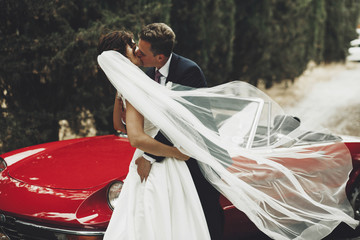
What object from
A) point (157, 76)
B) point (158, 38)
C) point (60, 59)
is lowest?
point (60, 59)

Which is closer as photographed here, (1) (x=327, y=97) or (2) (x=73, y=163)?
(2) (x=73, y=163)

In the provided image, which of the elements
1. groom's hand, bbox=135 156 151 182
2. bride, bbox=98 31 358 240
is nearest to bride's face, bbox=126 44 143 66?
bride, bbox=98 31 358 240

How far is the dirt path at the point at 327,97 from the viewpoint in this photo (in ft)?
31.4

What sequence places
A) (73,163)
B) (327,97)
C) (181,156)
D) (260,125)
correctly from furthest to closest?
(327,97)
(260,125)
(73,163)
(181,156)

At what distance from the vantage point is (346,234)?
3.91 metres

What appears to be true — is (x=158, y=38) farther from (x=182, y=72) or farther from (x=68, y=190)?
(x=68, y=190)

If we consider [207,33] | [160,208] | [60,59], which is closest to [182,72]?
[160,208]

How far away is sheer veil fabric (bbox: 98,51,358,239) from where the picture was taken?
219 centimetres

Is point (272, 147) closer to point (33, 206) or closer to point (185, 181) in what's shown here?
point (185, 181)

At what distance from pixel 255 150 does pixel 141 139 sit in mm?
1098

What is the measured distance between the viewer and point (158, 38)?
2156 millimetres

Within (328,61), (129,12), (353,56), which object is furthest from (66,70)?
(353,56)

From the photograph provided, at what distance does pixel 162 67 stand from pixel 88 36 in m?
3.16

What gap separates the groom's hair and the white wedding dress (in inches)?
16.2
